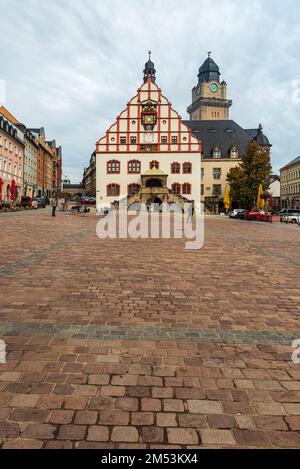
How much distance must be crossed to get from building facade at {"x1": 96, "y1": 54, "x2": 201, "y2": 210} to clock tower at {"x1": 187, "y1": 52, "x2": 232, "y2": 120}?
52819 millimetres

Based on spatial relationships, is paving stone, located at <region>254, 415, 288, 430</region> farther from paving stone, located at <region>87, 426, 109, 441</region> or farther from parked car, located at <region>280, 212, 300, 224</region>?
parked car, located at <region>280, 212, 300, 224</region>

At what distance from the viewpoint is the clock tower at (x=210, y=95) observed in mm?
101750

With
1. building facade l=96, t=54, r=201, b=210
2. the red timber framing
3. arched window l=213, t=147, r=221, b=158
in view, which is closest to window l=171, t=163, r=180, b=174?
building facade l=96, t=54, r=201, b=210

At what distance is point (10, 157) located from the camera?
5159 cm

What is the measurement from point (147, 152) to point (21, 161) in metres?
21.6

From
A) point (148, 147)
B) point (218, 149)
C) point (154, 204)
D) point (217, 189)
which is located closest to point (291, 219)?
point (154, 204)

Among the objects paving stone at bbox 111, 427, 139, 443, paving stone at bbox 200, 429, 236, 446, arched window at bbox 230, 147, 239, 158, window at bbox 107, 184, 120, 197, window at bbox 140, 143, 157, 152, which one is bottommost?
paving stone at bbox 200, 429, 236, 446

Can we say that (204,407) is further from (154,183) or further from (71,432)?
(154,183)

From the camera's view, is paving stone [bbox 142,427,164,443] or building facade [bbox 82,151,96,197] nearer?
paving stone [bbox 142,427,164,443]

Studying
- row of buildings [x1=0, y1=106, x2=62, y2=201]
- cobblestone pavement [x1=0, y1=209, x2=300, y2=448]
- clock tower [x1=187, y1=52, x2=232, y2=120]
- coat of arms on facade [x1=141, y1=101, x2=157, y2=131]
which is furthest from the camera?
clock tower [x1=187, y1=52, x2=232, y2=120]

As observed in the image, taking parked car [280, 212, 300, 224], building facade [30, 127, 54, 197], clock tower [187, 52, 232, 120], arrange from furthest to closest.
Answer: clock tower [187, 52, 232, 120]
building facade [30, 127, 54, 197]
parked car [280, 212, 300, 224]

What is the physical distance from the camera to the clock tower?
102 m

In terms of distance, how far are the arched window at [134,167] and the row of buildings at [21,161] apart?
17410mm
